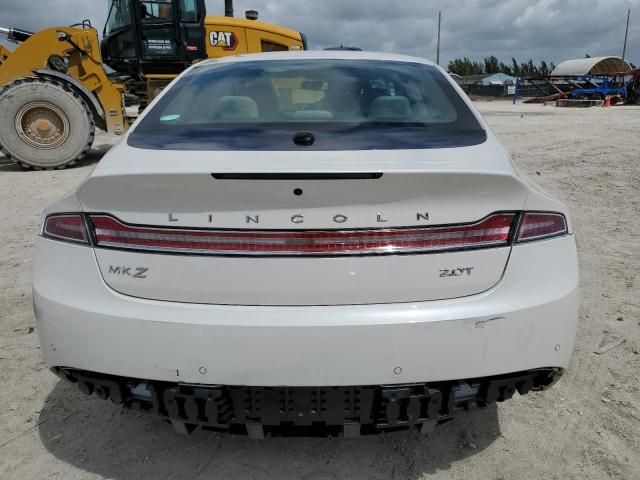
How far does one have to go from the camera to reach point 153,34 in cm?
1037

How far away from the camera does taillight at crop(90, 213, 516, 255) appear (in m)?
1.74

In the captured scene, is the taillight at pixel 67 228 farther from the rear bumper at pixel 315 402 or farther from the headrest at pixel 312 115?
the headrest at pixel 312 115

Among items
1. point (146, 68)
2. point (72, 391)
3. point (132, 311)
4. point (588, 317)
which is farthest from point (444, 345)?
point (146, 68)

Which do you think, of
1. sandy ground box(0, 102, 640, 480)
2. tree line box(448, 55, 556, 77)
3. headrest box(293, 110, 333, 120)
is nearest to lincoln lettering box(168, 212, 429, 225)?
headrest box(293, 110, 333, 120)

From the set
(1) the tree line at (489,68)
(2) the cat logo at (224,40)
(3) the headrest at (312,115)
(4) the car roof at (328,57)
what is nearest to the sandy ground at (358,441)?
(3) the headrest at (312,115)

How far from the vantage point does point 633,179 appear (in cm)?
777

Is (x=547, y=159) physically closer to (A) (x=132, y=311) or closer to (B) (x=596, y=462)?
(B) (x=596, y=462)

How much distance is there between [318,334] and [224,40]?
36.3 ft

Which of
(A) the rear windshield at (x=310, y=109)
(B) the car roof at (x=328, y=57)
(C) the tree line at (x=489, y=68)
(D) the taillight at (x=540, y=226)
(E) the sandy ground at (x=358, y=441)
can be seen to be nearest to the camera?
(D) the taillight at (x=540, y=226)

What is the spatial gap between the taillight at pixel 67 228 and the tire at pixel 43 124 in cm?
842

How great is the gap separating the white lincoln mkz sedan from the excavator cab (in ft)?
30.9

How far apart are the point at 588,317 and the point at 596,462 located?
1535mm

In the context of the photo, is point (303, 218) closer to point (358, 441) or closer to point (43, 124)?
point (358, 441)

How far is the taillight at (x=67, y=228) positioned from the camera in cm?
187
